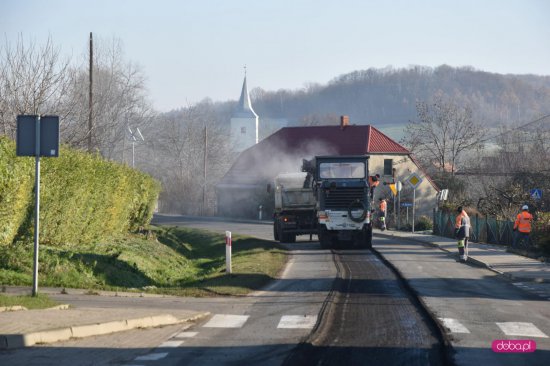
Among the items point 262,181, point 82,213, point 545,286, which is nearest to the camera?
point 545,286

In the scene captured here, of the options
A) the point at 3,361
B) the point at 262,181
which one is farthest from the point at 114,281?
the point at 262,181

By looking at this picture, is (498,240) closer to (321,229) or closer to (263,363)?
(321,229)

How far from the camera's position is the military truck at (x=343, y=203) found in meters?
32.8

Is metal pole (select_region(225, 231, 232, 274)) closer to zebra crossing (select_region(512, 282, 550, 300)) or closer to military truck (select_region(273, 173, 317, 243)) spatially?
zebra crossing (select_region(512, 282, 550, 300))

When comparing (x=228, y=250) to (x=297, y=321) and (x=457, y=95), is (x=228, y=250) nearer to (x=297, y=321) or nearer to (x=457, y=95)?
(x=297, y=321)

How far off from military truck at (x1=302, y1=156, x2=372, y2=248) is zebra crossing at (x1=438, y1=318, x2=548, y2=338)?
18727mm

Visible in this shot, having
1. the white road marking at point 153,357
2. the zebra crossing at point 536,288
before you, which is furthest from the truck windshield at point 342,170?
the white road marking at point 153,357

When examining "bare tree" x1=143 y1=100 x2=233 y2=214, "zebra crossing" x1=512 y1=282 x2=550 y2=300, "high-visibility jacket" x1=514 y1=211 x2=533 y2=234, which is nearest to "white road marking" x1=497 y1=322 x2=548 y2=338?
"zebra crossing" x1=512 y1=282 x2=550 y2=300

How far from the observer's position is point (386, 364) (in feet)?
32.6

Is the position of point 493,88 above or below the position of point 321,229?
above

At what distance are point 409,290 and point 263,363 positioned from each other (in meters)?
9.41

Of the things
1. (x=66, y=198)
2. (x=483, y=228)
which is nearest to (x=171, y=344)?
(x=66, y=198)

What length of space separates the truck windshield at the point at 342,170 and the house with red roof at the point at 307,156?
42.5m

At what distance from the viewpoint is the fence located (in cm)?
3672
